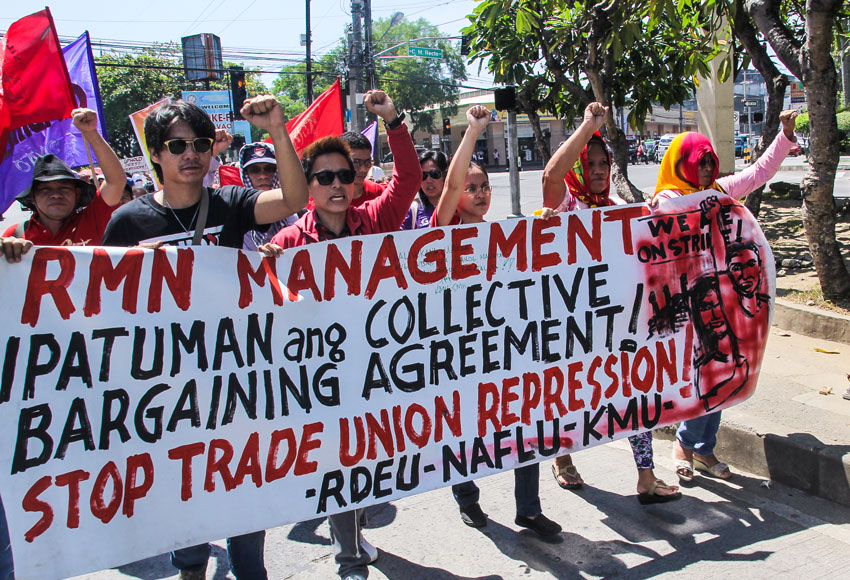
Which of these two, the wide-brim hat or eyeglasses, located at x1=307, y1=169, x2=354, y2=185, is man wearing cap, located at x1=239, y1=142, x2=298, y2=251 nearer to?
the wide-brim hat

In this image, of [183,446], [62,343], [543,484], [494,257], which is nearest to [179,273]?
[62,343]

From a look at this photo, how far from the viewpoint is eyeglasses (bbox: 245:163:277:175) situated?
185 inches

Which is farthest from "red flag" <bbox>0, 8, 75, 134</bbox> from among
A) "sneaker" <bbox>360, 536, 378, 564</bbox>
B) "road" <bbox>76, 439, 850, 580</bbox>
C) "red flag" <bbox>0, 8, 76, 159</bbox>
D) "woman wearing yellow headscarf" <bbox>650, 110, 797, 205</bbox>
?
"woman wearing yellow headscarf" <bbox>650, 110, 797, 205</bbox>

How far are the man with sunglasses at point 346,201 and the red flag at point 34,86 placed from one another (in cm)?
158

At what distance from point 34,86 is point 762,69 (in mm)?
6960

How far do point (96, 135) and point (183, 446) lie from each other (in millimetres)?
1311

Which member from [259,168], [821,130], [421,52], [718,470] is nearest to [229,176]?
[259,168]

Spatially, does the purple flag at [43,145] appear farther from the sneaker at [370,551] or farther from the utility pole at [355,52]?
the utility pole at [355,52]

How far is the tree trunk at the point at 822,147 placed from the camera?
18.3ft

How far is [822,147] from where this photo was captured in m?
5.73

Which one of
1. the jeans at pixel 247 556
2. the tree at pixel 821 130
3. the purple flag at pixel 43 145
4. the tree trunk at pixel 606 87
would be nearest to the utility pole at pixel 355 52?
the tree trunk at pixel 606 87

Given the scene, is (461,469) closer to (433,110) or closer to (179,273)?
(179,273)

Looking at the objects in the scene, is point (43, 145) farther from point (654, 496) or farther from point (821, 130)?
point (821, 130)

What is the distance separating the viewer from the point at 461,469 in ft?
9.72
